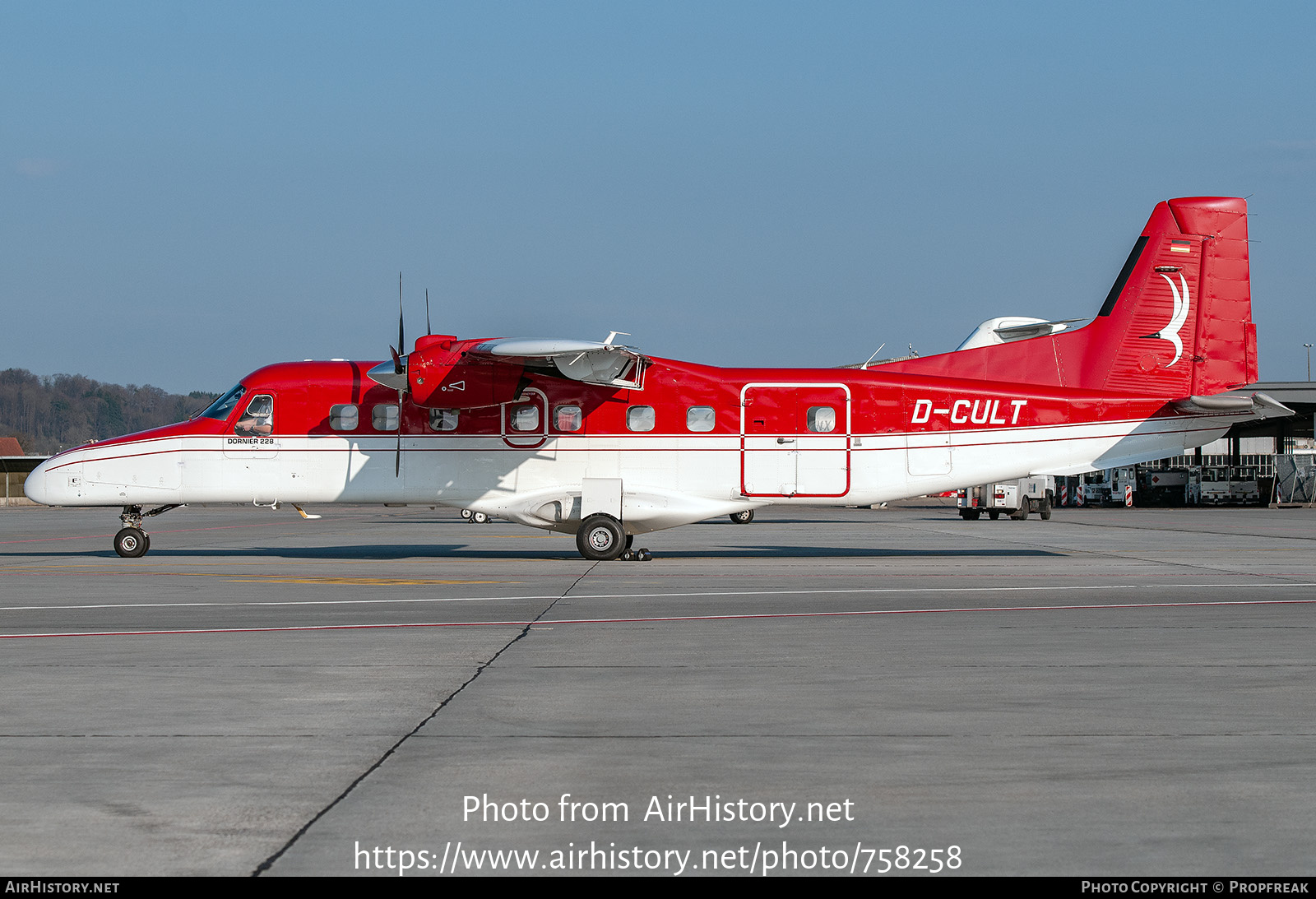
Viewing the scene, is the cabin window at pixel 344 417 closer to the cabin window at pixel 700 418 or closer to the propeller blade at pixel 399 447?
the propeller blade at pixel 399 447

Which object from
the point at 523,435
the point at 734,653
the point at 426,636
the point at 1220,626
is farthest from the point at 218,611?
the point at 1220,626

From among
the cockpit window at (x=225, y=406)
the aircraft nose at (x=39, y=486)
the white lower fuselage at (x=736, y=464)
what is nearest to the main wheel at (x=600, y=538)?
the white lower fuselage at (x=736, y=464)

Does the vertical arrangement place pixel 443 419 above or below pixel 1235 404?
below

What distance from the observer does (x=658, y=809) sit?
5.03m

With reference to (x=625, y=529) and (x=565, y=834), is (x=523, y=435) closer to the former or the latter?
(x=625, y=529)

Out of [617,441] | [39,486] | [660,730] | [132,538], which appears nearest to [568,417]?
[617,441]

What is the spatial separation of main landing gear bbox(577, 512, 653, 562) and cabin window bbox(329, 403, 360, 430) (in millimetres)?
4599

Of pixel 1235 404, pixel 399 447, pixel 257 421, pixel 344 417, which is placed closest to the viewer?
pixel 1235 404

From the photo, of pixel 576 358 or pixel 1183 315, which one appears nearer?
pixel 576 358

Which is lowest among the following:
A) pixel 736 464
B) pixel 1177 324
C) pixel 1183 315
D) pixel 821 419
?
pixel 736 464

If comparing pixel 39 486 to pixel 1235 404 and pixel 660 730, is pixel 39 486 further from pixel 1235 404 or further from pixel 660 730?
pixel 1235 404

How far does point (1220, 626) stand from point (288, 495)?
1577cm

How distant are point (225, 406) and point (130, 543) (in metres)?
3.15

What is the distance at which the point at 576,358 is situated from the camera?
1950 cm
